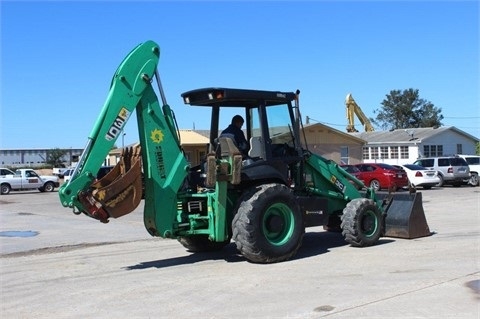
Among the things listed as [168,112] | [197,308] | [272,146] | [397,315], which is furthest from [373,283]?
[168,112]

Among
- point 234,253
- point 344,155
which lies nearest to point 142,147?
point 234,253

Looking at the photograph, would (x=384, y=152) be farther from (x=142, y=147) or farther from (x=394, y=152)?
(x=142, y=147)

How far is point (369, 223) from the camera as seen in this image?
10.8m

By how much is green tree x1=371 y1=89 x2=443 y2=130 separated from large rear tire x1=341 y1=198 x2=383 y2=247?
Answer: 263 ft

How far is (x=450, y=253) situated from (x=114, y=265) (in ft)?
18.5

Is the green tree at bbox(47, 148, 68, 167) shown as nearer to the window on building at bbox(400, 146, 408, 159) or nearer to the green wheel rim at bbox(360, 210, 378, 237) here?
the window on building at bbox(400, 146, 408, 159)

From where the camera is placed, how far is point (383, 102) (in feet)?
300

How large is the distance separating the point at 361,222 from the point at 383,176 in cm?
1989

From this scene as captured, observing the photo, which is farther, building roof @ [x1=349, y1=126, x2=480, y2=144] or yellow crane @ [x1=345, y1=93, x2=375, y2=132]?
yellow crane @ [x1=345, y1=93, x2=375, y2=132]

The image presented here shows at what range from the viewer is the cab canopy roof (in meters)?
9.50

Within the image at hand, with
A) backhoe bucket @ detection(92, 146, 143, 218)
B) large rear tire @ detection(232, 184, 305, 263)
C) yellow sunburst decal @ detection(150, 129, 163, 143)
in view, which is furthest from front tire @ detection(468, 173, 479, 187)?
backhoe bucket @ detection(92, 146, 143, 218)

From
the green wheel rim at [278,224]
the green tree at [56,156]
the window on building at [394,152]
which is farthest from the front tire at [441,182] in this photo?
the green tree at [56,156]

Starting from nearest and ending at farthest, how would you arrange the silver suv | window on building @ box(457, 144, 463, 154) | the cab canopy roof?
1. the cab canopy roof
2. the silver suv
3. window on building @ box(457, 144, 463, 154)

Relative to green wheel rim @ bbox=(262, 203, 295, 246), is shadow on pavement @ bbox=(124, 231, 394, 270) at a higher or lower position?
lower
